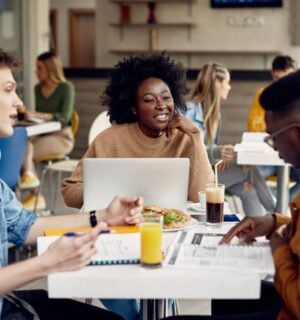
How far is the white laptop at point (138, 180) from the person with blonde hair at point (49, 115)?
3.22m

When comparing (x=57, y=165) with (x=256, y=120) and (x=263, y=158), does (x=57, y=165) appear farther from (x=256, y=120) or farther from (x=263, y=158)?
(x=263, y=158)

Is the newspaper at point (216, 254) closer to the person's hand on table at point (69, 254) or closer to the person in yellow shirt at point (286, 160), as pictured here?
the person in yellow shirt at point (286, 160)

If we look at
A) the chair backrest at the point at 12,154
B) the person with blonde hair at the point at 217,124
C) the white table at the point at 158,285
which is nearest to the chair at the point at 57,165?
the chair backrest at the point at 12,154

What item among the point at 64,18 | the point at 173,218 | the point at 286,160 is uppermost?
the point at 64,18

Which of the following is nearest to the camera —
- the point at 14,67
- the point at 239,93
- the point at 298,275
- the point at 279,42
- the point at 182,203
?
the point at 298,275

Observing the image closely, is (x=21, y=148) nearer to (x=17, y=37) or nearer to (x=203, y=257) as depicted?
(x=203, y=257)

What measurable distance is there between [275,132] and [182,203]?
2.21 ft

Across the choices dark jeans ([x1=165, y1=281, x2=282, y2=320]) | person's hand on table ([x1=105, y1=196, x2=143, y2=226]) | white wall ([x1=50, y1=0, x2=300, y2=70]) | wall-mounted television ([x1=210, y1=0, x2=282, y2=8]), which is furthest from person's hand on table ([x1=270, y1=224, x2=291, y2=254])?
wall-mounted television ([x1=210, y1=0, x2=282, y2=8])

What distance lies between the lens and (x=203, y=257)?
1867mm

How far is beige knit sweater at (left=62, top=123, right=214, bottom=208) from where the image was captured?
286 centimetres

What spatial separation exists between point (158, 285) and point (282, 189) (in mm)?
2831

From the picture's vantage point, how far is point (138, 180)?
2.41 m

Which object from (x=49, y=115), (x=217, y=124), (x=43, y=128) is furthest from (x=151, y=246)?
(x=49, y=115)

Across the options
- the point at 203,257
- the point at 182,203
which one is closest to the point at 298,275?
the point at 203,257
